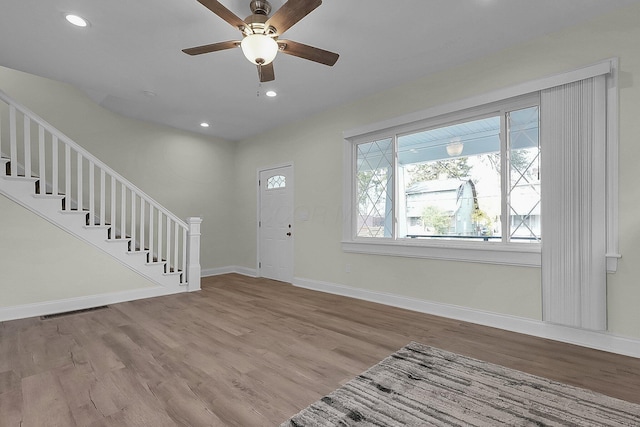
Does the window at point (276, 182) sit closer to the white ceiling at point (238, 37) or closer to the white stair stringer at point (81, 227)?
the white ceiling at point (238, 37)

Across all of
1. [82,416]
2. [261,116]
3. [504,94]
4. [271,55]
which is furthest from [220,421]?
[261,116]

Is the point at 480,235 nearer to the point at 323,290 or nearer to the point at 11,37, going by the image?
the point at 323,290

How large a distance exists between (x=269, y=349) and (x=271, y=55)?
2.39 m

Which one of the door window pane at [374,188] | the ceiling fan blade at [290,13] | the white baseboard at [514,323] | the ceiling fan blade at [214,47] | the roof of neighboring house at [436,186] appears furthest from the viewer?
the door window pane at [374,188]

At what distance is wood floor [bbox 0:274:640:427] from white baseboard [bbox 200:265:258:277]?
2.18 meters

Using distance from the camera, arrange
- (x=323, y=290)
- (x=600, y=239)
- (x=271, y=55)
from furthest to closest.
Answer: (x=323, y=290)
(x=600, y=239)
(x=271, y=55)

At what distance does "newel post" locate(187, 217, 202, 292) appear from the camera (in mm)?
4672

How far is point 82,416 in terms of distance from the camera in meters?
1.65

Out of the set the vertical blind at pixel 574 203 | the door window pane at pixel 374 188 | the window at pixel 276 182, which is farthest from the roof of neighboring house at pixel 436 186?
the window at pixel 276 182

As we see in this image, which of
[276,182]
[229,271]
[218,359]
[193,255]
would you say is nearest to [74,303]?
[193,255]

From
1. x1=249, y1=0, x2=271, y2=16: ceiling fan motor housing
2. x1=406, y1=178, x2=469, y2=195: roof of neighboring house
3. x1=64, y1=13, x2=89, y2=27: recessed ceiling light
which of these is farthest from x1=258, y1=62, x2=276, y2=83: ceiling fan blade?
x1=406, y1=178, x2=469, y2=195: roof of neighboring house

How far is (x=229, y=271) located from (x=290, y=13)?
5.31 metres

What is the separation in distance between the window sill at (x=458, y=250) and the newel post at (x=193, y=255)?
2464 mm

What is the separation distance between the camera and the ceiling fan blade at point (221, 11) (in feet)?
6.30
